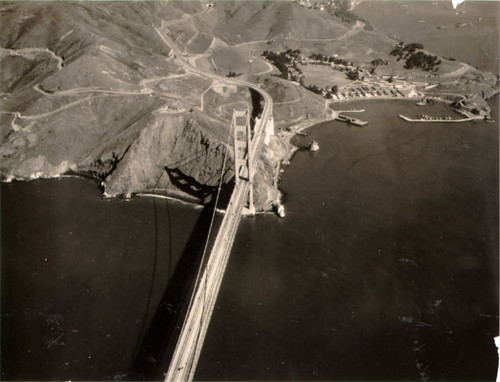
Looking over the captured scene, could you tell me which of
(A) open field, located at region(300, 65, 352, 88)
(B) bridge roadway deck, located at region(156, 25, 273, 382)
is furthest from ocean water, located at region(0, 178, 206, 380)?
(A) open field, located at region(300, 65, 352, 88)

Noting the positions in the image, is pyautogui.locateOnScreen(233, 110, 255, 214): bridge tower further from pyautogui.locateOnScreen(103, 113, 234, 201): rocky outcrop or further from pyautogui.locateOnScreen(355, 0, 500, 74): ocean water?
pyautogui.locateOnScreen(355, 0, 500, 74): ocean water

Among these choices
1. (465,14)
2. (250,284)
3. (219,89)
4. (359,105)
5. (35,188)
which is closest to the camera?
(250,284)

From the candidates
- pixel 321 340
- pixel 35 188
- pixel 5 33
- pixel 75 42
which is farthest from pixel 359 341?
pixel 5 33

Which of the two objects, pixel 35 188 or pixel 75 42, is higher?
pixel 75 42

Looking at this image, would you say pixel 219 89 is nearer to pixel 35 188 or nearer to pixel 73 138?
pixel 73 138

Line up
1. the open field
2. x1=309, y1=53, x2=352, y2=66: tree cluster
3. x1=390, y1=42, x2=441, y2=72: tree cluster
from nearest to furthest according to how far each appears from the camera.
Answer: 1. the open field
2. x1=390, y1=42, x2=441, y2=72: tree cluster
3. x1=309, y1=53, x2=352, y2=66: tree cluster

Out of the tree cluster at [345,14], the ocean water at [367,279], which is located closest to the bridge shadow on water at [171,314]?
the ocean water at [367,279]
